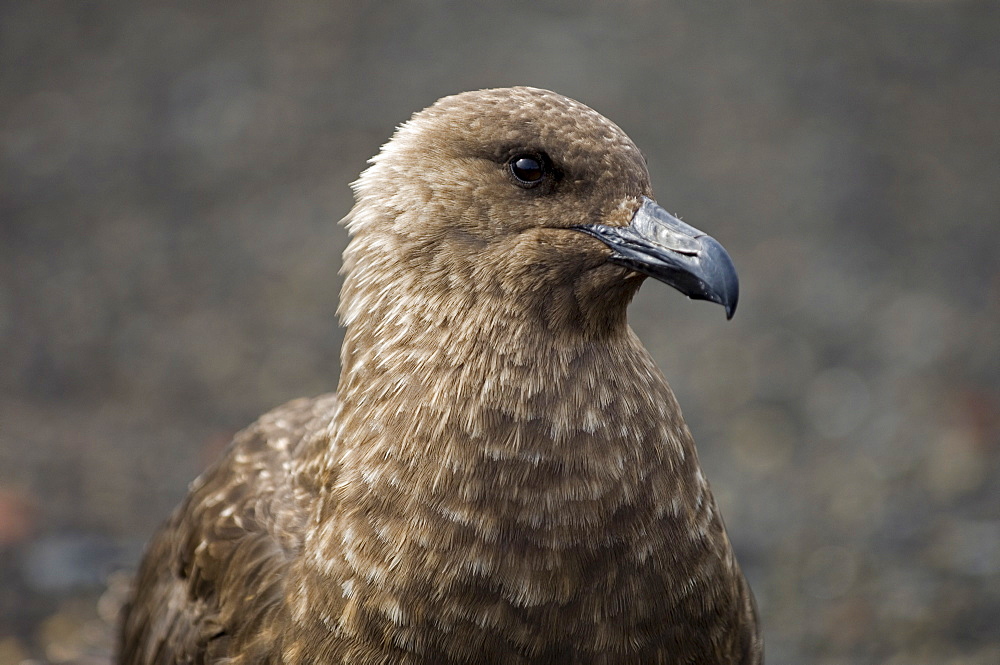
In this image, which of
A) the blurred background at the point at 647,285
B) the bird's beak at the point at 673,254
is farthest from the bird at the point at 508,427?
the blurred background at the point at 647,285

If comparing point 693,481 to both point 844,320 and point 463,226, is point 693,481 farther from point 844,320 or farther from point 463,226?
point 844,320

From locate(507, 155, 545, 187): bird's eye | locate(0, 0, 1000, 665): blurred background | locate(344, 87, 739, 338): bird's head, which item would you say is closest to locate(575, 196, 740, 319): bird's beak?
locate(344, 87, 739, 338): bird's head

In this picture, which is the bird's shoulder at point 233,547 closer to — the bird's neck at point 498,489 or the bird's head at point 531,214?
the bird's neck at point 498,489

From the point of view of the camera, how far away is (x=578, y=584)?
250cm

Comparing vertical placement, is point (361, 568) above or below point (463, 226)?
below

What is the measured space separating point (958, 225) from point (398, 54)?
4.11m

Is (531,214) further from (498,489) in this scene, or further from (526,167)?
(498,489)

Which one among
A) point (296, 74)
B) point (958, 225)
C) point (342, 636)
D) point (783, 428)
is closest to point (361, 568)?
point (342, 636)

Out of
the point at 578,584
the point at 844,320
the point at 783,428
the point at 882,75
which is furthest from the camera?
the point at 882,75

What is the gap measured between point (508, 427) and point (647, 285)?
4502mm

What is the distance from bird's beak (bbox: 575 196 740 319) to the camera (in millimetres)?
2465

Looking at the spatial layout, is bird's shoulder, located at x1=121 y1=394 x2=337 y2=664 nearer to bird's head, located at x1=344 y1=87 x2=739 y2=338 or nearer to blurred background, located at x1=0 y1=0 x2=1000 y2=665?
bird's head, located at x1=344 y1=87 x2=739 y2=338

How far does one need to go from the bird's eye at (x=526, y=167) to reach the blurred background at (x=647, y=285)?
2726 millimetres

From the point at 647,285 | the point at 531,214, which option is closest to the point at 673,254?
the point at 531,214
